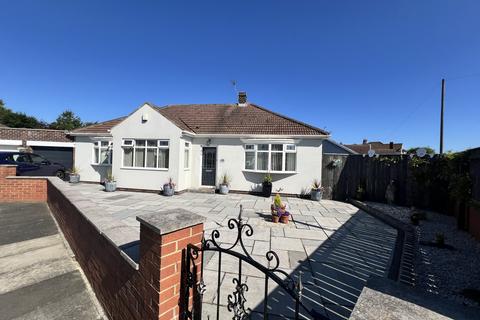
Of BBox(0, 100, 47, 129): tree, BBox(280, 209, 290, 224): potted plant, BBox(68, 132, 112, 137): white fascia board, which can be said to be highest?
BBox(0, 100, 47, 129): tree

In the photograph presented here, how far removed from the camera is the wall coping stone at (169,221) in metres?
1.76

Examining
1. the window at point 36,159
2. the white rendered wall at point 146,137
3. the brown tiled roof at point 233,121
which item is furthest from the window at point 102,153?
the brown tiled roof at point 233,121

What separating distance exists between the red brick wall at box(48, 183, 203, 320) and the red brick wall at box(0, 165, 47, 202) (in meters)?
6.67

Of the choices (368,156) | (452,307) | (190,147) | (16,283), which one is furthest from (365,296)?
(190,147)

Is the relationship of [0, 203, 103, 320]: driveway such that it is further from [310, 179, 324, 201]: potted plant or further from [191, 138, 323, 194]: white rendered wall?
[310, 179, 324, 201]: potted plant

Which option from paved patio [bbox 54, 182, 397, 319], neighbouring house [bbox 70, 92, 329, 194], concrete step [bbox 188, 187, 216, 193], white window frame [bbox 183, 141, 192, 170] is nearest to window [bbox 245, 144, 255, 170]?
neighbouring house [bbox 70, 92, 329, 194]

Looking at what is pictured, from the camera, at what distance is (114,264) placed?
101 inches

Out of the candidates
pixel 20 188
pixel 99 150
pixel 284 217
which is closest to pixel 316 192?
pixel 284 217

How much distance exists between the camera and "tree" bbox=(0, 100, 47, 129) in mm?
42478

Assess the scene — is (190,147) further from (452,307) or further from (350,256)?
(452,307)

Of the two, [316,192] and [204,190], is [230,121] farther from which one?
[316,192]

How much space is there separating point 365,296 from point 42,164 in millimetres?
17492

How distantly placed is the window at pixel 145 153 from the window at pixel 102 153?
2.31 meters

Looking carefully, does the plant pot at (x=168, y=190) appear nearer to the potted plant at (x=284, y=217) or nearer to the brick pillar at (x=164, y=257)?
the potted plant at (x=284, y=217)
